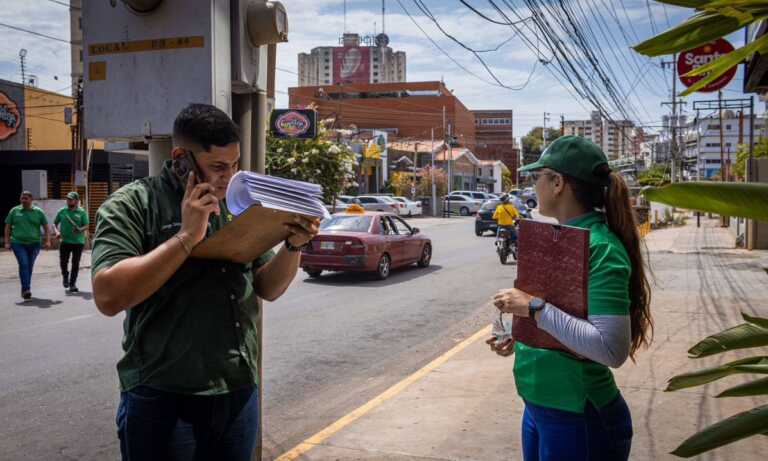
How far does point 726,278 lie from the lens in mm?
14000

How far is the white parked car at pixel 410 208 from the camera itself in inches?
1873

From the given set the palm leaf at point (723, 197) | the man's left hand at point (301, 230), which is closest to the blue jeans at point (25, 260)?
the man's left hand at point (301, 230)

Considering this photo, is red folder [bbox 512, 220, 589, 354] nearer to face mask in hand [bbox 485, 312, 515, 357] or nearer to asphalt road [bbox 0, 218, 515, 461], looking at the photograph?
face mask in hand [bbox 485, 312, 515, 357]

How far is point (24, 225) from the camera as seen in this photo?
39.1 feet

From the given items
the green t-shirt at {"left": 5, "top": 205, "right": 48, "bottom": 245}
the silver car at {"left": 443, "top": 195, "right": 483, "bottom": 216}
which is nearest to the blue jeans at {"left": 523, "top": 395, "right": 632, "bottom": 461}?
the green t-shirt at {"left": 5, "top": 205, "right": 48, "bottom": 245}

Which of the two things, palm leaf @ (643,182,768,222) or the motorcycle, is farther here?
the motorcycle

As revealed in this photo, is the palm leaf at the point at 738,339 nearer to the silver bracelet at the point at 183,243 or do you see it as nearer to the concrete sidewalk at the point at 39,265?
the silver bracelet at the point at 183,243

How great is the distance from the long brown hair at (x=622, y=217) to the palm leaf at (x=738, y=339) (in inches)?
32.1

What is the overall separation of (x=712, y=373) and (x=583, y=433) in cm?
82

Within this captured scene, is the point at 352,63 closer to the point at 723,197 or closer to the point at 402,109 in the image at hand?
the point at 402,109

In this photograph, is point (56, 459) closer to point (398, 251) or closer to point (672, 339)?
point (672, 339)

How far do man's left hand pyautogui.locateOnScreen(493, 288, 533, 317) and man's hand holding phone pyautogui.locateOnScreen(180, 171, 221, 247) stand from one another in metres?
1.02

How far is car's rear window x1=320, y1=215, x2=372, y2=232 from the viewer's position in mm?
14548

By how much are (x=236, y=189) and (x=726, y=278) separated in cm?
1410
